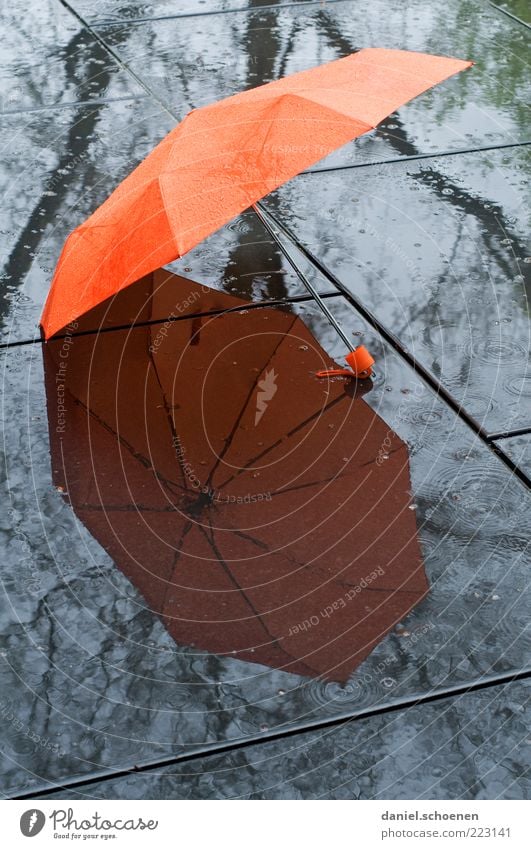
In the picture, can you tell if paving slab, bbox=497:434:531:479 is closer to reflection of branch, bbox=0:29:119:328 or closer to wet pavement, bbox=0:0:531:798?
wet pavement, bbox=0:0:531:798

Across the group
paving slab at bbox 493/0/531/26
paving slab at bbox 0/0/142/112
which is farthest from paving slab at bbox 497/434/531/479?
paving slab at bbox 493/0/531/26

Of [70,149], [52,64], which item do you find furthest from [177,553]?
[52,64]

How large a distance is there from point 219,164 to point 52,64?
347cm

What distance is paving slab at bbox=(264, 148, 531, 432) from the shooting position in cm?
379

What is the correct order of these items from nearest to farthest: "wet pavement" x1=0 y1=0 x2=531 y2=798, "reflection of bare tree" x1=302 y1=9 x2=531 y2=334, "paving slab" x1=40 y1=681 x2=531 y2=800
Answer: "paving slab" x1=40 y1=681 x2=531 y2=800 < "wet pavement" x1=0 y1=0 x2=531 y2=798 < "reflection of bare tree" x1=302 y1=9 x2=531 y2=334

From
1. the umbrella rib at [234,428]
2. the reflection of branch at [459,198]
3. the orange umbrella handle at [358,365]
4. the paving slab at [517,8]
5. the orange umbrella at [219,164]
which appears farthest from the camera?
the paving slab at [517,8]

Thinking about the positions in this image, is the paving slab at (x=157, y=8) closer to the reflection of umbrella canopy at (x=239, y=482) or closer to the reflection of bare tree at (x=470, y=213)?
the reflection of bare tree at (x=470, y=213)

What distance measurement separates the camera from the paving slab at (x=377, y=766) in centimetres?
238

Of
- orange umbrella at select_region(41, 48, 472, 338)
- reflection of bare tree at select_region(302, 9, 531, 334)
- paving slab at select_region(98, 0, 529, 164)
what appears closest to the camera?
orange umbrella at select_region(41, 48, 472, 338)

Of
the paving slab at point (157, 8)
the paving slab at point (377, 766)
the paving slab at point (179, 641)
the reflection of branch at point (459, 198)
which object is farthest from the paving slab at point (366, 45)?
the paving slab at point (377, 766)

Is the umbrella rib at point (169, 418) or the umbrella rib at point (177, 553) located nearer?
the umbrella rib at point (177, 553)

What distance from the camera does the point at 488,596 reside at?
287 cm

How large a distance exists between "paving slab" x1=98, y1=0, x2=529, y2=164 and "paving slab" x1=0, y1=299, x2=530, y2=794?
103 inches
